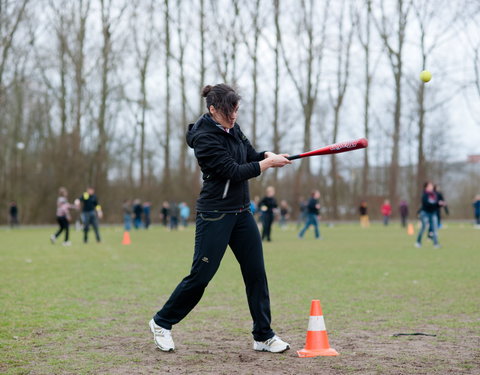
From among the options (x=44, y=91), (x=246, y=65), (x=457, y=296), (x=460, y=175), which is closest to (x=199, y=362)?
(x=457, y=296)

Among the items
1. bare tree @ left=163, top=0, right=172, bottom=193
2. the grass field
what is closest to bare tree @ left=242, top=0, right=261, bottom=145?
bare tree @ left=163, top=0, right=172, bottom=193

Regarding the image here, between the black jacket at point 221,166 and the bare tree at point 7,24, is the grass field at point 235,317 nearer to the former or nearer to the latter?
the black jacket at point 221,166

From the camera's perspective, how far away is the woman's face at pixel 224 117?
516 centimetres

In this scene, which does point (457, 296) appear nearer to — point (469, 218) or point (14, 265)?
point (14, 265)

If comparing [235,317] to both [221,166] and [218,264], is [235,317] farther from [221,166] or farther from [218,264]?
[221,166]

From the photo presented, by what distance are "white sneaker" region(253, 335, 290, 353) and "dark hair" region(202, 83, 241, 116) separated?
1.94m

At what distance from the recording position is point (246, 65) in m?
43.3

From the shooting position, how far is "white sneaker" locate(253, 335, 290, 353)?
521cm

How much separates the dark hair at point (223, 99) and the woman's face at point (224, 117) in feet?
0.08

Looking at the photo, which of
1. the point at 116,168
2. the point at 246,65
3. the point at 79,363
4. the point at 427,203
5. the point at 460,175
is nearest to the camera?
the point at 79,363

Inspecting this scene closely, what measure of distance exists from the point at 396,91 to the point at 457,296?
1499 inches

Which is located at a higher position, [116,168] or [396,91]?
[396,91]

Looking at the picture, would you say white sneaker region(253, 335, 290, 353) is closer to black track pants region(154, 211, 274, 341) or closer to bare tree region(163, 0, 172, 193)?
black track pants region(154, 211, 274, 341)

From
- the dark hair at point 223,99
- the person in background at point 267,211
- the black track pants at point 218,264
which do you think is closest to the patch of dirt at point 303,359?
the black track pants at point 218,264
